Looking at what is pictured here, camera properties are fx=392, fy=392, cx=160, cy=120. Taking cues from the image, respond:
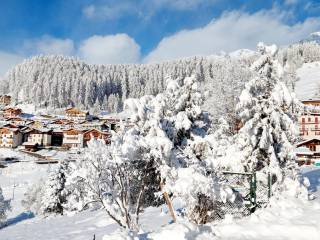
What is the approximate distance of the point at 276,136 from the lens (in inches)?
878

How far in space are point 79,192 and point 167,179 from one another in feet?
14.0

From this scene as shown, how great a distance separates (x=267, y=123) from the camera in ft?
73.5

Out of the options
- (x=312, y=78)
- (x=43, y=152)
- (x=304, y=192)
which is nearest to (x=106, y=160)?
(x=304, y=192)

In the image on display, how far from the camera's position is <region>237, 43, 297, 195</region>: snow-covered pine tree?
21.9 metres

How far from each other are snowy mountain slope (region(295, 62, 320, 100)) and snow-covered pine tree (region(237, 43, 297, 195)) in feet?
399

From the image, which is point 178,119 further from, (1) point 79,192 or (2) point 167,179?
(1) point 79,192

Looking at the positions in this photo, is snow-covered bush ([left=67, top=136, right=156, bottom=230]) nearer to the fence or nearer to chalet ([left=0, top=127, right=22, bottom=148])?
the fence

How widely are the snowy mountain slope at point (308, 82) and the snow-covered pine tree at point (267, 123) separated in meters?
122

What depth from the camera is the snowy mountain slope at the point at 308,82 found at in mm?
145587

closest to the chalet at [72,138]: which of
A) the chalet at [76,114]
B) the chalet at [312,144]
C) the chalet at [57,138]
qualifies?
the chalet at [57,138]

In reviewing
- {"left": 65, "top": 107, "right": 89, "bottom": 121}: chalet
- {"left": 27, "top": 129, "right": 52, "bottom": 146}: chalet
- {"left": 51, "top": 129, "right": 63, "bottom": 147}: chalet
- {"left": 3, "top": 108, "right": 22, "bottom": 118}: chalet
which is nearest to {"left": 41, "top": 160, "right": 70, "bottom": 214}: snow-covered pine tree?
{"left": 27, "top": 129, "right": 52, "bottom": 146}: chalet

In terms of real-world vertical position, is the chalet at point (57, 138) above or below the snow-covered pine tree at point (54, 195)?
above

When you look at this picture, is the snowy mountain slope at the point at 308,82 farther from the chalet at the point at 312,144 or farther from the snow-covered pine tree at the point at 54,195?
the snow-covered pine tree at the point at 54,195

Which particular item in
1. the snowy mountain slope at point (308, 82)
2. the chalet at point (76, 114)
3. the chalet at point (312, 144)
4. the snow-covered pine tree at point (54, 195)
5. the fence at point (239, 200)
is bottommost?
the snow-covered pine tree at point (54, 195)
